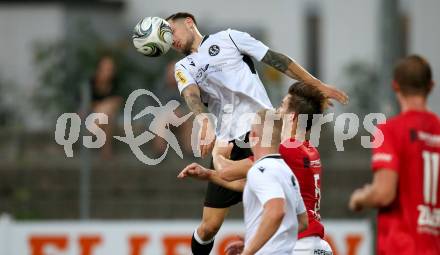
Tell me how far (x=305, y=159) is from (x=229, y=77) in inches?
59.2

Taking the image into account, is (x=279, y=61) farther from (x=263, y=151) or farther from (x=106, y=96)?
(x=106, y=96)

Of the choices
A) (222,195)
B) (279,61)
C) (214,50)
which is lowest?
(222,195)

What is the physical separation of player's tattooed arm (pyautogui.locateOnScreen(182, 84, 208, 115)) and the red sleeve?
103 inches

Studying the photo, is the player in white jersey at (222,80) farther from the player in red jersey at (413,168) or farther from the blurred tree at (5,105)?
the blurred tree at (5,105)

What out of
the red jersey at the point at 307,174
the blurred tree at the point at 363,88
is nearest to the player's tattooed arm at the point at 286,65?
the red jersey at the point at 307,174

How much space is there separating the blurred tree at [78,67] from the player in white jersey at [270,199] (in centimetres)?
877

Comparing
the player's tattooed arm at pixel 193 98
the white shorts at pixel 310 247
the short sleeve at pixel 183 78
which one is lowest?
the white shorts at pixel 310 247

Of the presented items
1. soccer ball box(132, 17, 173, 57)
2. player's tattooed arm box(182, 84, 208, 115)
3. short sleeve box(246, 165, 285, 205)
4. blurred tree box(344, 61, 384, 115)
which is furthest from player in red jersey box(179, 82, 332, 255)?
blurred tree box(344, 61, 384, 115)

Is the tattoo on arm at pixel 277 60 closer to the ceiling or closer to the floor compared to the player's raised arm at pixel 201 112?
closer to the ceiling

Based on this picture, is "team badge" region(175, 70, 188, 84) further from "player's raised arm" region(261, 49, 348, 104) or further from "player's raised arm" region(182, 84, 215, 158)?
"player's raised arm" region(261, 49, 348, 104)

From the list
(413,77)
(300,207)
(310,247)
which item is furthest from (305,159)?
(413,77)

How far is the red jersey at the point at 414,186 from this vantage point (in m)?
8.33

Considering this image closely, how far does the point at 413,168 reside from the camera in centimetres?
833

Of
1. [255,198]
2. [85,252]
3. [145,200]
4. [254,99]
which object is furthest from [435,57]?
[255,198]
